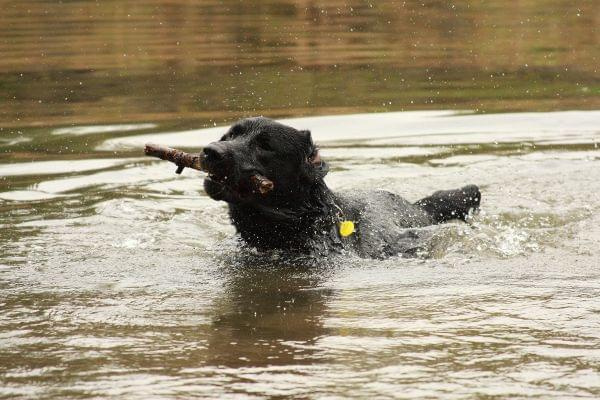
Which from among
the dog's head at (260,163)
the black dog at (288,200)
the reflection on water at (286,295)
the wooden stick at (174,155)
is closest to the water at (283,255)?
the reflection on water at (286,295)

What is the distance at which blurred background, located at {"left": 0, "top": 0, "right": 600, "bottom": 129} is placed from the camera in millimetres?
14016

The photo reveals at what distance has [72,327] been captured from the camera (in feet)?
18.2

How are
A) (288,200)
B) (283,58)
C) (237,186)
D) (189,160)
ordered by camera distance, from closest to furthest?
(237,186)
(189,160)
(288,200)
(283,58)

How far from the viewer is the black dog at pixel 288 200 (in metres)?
6.69

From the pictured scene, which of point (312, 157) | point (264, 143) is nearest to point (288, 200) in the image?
point (312, 157)

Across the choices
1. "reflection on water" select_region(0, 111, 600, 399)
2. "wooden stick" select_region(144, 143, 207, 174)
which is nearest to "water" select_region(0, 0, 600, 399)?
"reflection on water" select_region(0, 111, 600, 399)

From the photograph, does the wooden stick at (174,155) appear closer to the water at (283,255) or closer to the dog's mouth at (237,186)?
the dog's mouth at (237,186)

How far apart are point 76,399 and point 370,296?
2265 mm

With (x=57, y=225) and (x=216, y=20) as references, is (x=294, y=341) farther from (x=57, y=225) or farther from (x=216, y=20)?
(x=216, y=20)

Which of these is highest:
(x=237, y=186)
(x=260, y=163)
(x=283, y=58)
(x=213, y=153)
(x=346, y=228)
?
(x=283, y=58)

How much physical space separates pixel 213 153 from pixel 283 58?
1096 cm

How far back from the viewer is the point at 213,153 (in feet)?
21.4

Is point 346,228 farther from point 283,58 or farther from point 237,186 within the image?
point 283,58

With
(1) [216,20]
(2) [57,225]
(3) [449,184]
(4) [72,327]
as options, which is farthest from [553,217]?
(1) [216,20]
